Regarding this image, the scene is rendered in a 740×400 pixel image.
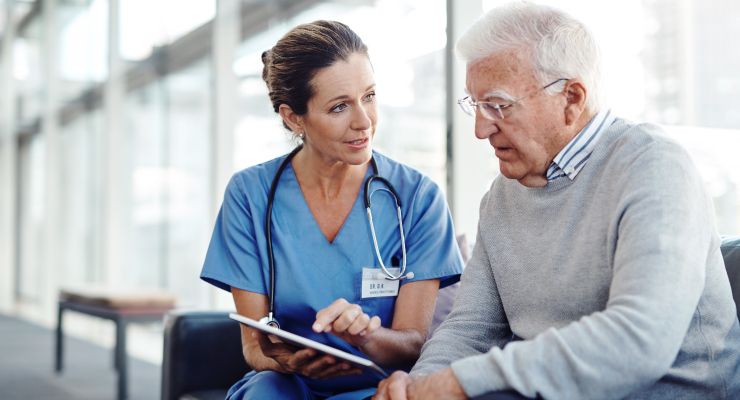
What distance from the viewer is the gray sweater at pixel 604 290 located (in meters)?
1.12

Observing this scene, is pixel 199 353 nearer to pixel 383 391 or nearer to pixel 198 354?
pixel 198 354

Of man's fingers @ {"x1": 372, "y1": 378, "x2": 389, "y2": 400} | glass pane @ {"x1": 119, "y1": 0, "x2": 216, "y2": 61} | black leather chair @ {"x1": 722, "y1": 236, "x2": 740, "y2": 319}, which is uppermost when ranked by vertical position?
glass pane @ {"x1": 119, "y1": 0, "x2": 216, "y2": 61}

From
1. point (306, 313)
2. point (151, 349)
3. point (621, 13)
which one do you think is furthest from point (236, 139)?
point (306, 313)

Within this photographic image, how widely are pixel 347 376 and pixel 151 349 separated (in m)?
4.51

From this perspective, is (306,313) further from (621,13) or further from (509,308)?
(621,13)

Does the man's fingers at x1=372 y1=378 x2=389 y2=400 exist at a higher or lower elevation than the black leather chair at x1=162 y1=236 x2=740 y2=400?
higher

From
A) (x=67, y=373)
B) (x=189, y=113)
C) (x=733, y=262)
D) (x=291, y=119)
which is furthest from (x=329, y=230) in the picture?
(x=189, y=113)

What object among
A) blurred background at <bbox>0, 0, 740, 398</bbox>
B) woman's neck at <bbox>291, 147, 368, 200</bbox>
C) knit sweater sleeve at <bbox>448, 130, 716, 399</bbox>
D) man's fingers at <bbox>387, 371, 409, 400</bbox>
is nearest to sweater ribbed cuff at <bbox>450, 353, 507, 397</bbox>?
knit sweater sleeve at <bbox>448, 130, 716, 399</bbox>

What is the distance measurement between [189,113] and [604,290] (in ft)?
15.5

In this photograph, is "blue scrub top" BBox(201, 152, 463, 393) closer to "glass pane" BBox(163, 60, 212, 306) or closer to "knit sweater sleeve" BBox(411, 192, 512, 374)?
"knit sweater sleeve" BBox(411, 192, 512, 374)

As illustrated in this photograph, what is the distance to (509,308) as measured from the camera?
152 cm

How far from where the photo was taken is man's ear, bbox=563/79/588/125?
1386 millimetres

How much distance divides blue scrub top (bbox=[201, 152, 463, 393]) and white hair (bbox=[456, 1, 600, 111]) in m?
0.50

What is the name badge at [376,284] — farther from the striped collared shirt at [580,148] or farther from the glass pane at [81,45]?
the glass pane at [81,45]
